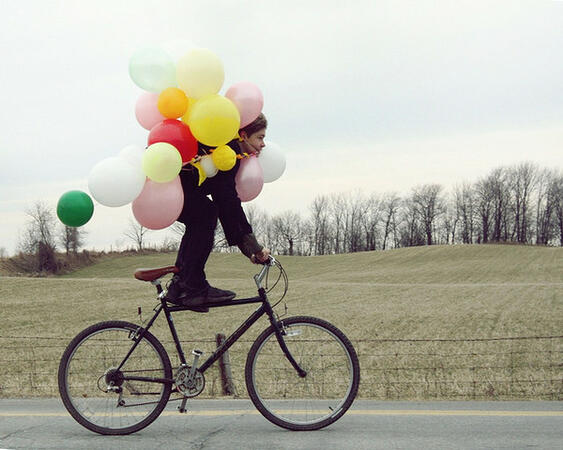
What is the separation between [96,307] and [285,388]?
27.9 m

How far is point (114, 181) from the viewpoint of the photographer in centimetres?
393

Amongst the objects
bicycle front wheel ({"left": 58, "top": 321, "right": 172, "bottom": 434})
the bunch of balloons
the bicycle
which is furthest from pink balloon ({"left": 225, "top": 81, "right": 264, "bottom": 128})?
bicycle front wheel ({"left": 58, "top": 321, "right": 172, "bottom": 434})

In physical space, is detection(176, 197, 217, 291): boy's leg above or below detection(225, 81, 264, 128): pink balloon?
below

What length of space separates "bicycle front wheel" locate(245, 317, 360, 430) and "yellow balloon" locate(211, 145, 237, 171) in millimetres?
1080

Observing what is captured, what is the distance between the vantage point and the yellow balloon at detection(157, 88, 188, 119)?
4.27 meters

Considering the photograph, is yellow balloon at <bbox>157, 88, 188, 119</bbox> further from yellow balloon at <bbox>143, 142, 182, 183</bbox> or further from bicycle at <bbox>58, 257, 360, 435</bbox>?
bicycle at <bbox>58, 257, 360, 435</bbox>

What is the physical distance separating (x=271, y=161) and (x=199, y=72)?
860 mm

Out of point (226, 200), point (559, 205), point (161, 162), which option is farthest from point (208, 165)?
point (559, 205)

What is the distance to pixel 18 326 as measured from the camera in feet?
81.4

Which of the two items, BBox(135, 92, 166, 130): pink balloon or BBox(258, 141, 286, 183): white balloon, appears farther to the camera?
BBox(258, 141, 286, 183): white balloon

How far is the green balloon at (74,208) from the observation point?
395 cm

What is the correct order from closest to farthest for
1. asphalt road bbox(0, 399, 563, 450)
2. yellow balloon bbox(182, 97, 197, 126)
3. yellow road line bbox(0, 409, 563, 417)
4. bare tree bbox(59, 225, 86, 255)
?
asphalt road bbox(0, 399, 563, 450)
yellow balloon bbox(182, 97, 197, 126)
yellow road line bbox(0, 409, 563, 417)
bare tree bbox(59, 225, 86, 255)

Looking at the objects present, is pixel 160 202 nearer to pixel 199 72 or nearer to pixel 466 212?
pixel 199 72

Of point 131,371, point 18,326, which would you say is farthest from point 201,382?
point 18,326
